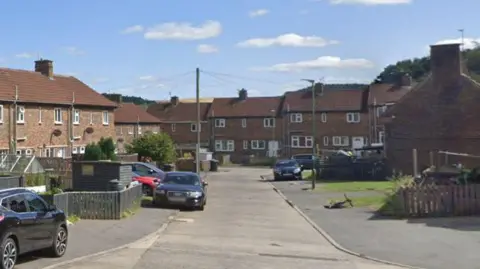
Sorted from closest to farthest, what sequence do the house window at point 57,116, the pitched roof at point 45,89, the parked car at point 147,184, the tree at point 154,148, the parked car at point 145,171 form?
1. the parked car at point 147,184
2. the parked car at point 145,171
3. the pitched roof at point 45,89
4. the house window at point 57,116
5. the tree at point 154,148

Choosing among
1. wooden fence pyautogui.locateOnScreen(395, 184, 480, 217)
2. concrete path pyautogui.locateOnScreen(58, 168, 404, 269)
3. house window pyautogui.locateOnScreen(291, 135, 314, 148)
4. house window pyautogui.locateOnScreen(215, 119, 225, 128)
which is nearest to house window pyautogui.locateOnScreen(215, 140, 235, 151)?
house window pyautogui.locateOnScreen(215, 119, 225, 128)

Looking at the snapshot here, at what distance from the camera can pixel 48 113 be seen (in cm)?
4522

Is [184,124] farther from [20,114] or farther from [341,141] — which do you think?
[20,114]

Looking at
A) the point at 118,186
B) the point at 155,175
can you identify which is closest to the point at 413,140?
the point at 155,175

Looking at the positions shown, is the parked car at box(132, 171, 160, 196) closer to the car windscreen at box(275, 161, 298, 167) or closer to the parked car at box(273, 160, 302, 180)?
the parked car at box(273, 160, 302, 180)

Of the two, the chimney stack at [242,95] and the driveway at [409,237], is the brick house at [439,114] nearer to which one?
the driveway at [409,237]

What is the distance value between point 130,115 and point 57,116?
29672 millimetres

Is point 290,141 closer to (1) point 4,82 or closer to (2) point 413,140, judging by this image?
(2) point 413,140

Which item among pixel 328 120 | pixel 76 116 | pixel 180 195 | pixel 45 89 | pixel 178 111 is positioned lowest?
pixel 180 195

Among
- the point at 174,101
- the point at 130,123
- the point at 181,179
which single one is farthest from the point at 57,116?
the point at 174,101

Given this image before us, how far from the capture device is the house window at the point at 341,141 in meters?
80.4

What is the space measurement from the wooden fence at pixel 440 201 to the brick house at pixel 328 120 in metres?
54.9

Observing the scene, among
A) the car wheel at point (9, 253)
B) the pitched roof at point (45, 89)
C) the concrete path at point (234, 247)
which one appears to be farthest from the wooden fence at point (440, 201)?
the pitched roof at point (45, 89)

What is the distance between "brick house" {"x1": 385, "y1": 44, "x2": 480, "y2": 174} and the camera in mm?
42844
